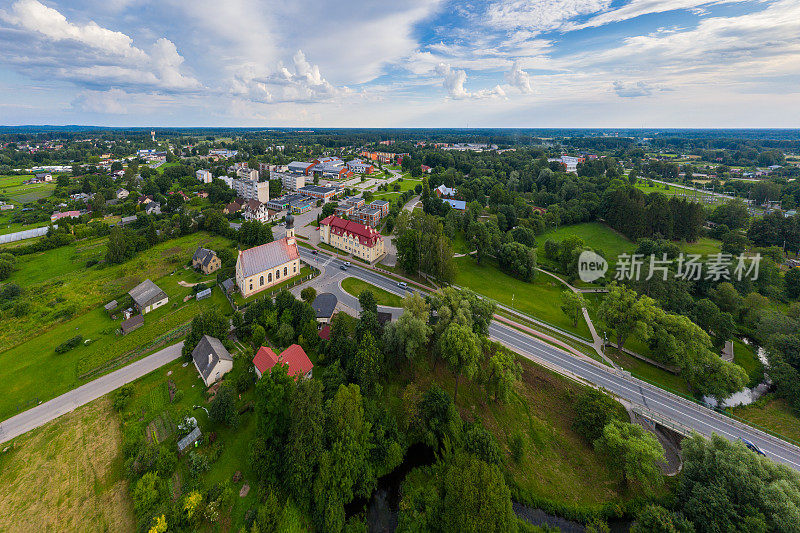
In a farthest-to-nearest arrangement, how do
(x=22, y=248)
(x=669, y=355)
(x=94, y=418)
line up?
1. (x=22, y=248)
2. (x=669, y=355)
3. (x=94, y=418)

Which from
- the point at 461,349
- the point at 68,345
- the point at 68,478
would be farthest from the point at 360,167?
the point at 68,478

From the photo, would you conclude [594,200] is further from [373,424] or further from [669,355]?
[373,424]

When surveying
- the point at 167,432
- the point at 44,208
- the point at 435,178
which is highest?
the point at 435,178

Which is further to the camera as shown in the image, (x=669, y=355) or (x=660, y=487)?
(x=669, y=355)

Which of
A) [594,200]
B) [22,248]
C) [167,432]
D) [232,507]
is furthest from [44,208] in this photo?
[594,200]

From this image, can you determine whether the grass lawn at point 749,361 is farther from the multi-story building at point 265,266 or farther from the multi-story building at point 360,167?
the multi-story building at point 360,167

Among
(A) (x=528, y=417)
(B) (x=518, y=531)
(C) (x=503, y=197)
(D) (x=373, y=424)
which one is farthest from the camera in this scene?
(C) (x=503, y=197)

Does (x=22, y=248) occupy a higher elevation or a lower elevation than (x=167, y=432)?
higher

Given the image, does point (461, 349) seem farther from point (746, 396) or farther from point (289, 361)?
point (746, 396)
